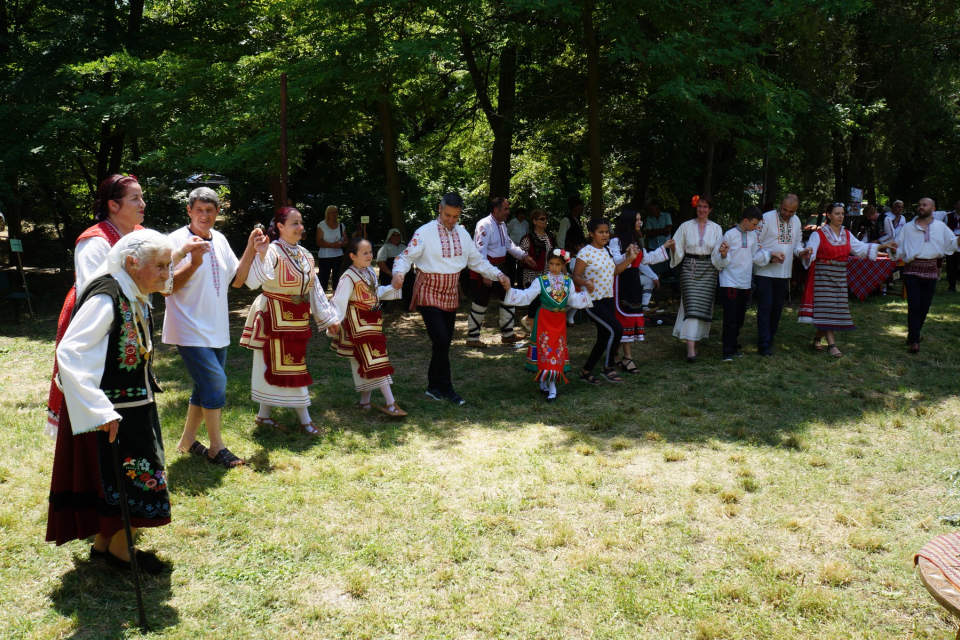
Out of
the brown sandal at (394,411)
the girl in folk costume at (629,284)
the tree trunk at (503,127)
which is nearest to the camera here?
the brown sandal at (394,411)

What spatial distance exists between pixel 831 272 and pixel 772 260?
87 cm

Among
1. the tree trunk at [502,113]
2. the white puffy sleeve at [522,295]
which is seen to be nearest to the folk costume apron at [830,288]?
the white puffy sleeve at [522,295]

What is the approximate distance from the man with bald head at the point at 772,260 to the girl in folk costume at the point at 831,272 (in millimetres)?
253

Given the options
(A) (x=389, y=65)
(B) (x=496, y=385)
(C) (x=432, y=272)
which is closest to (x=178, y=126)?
(A) (x=389, y=65)

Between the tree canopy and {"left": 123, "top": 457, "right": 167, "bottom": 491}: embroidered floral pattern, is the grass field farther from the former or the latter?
the tree canopy

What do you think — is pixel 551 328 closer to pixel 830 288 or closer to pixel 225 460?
pixel 225 460

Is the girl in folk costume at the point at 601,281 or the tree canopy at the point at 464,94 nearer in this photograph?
the girl in folk costume at the point at 601,281

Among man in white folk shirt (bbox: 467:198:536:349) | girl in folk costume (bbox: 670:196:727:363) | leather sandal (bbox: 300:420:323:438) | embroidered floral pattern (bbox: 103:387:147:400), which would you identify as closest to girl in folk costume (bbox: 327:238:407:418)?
leather sandal (bbox: 300:420:323:438)

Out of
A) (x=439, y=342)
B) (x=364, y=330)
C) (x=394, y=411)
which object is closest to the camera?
(x=364, y=330)

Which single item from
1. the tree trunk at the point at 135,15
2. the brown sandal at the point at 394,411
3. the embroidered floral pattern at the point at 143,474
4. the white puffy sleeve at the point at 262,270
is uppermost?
the tree trunk at the point at 135,15

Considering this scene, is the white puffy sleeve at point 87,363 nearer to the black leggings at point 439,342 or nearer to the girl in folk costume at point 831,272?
the black leggings at point 439,342

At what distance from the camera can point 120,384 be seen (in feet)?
11.8

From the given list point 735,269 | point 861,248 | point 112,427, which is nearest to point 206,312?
point 112,427

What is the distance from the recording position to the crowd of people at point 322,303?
141 inches
